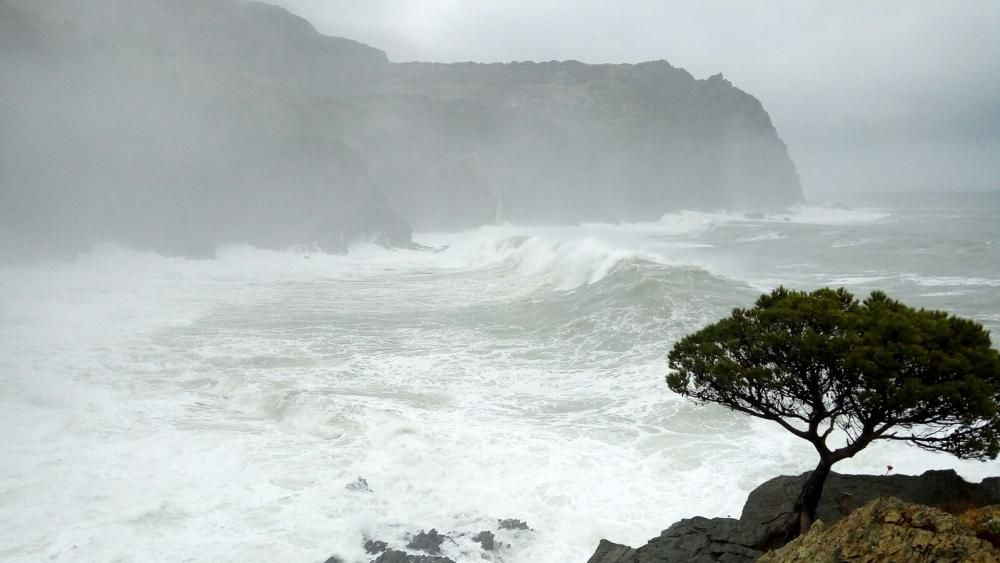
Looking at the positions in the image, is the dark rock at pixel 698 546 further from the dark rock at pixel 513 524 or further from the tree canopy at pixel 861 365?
the dark rock at pixel 513 524

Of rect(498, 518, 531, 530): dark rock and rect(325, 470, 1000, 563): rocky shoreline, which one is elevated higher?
rect(325, 470, 1000, 563): rocky shoreline

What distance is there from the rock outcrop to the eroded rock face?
5.56 ft

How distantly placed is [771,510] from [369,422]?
968cm

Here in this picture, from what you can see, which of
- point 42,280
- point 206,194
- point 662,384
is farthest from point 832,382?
point 206,194

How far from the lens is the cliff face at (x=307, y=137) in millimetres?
49250

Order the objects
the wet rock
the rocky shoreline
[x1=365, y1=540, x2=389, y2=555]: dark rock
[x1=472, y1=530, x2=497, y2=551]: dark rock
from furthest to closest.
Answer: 1. the wet rock
2. [x1=472, y1=530, x2=497, y2=551]: dark rock
3. [x1=365, y1=540, x2=389, y2=555]: dark rock
4. the rocky shoreline

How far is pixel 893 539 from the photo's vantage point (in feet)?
19.5

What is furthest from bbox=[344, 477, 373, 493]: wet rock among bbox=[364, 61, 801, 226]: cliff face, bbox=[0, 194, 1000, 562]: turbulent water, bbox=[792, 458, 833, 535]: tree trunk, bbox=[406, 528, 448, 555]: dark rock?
bbox=[364, 61, 801, 226]: cliff face

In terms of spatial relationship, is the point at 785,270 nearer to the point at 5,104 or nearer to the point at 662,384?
the point at 662,384

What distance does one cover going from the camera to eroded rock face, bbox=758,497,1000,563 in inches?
219

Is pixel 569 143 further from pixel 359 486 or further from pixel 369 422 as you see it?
pixel 359 486

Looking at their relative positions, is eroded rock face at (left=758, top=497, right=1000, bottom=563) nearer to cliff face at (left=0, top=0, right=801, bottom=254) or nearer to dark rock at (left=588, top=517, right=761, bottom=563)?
dark rock at (left=588, top=517, right=761, bottom=563)

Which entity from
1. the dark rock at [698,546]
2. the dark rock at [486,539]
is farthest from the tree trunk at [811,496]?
the dark rock at [486,539]

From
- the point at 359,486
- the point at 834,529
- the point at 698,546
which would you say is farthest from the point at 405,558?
the point at 834,529
